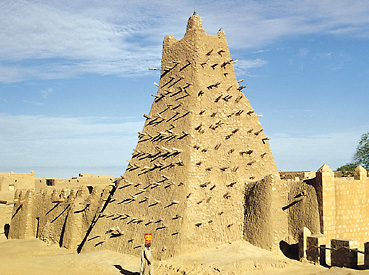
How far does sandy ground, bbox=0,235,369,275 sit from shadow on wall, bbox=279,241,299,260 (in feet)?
1.62

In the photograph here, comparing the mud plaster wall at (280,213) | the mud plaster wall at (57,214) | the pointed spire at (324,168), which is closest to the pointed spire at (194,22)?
the mud plaster wall at (280,213)

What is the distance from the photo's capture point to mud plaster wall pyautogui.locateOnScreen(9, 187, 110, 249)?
2455 cm

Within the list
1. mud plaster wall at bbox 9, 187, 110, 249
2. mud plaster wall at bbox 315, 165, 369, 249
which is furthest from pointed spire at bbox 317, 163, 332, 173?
mud plaster wall at bbox 9, 187, 110, 249

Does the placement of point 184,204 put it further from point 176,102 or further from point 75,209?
point 75,209

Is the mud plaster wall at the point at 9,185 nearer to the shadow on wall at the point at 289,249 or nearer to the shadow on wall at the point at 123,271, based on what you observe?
the shadow on wall at the point at 123,271

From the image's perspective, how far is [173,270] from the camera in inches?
670

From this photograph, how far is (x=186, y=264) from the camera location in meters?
17.2

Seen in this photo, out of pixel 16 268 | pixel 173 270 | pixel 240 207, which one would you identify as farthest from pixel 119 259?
pixel 240 207

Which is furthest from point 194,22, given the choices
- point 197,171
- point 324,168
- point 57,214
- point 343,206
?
point 57,214

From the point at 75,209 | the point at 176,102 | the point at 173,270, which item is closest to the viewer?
the point at 173,270

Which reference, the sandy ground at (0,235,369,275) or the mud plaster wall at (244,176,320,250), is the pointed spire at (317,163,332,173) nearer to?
the mud plaster wall at (244,176,320,250)

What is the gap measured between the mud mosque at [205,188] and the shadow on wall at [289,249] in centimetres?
11

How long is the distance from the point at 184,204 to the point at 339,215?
23.8 feet

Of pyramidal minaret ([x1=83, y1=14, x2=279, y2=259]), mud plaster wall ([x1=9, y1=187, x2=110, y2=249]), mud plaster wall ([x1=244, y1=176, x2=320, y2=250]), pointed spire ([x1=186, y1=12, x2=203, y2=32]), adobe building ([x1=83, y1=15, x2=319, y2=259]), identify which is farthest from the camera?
mud plaster wall ([x1=9, y1=187, x2=110, y2=249])
